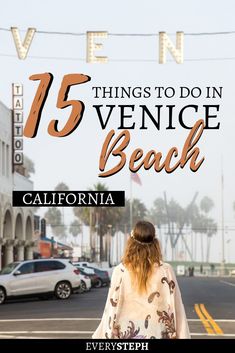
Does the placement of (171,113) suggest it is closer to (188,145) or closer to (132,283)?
(188,145)

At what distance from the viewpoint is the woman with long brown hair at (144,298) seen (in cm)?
660

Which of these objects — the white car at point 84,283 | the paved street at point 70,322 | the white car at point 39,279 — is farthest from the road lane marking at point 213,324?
the white car at point 84,283

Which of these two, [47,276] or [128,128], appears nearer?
[128,128]

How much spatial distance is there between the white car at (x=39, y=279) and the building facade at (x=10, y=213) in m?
18.0

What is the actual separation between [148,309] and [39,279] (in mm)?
28382

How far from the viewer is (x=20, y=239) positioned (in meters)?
65.7

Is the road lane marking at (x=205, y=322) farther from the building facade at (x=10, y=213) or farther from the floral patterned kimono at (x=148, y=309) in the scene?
the building facade at (x=10, y=213)

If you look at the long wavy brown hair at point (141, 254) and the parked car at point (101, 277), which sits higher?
the long wavy brown hair at point (141, 254)

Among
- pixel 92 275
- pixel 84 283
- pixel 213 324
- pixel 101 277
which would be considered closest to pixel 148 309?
pixel 213 324

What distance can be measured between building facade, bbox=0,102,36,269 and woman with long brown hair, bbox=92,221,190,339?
45.8m

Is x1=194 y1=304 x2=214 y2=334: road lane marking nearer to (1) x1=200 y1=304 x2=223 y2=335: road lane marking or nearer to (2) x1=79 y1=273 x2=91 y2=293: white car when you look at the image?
(1) x1=200 y1=304 x2=223 y2=335: road lane marking

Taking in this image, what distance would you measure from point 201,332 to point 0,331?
442 cm
